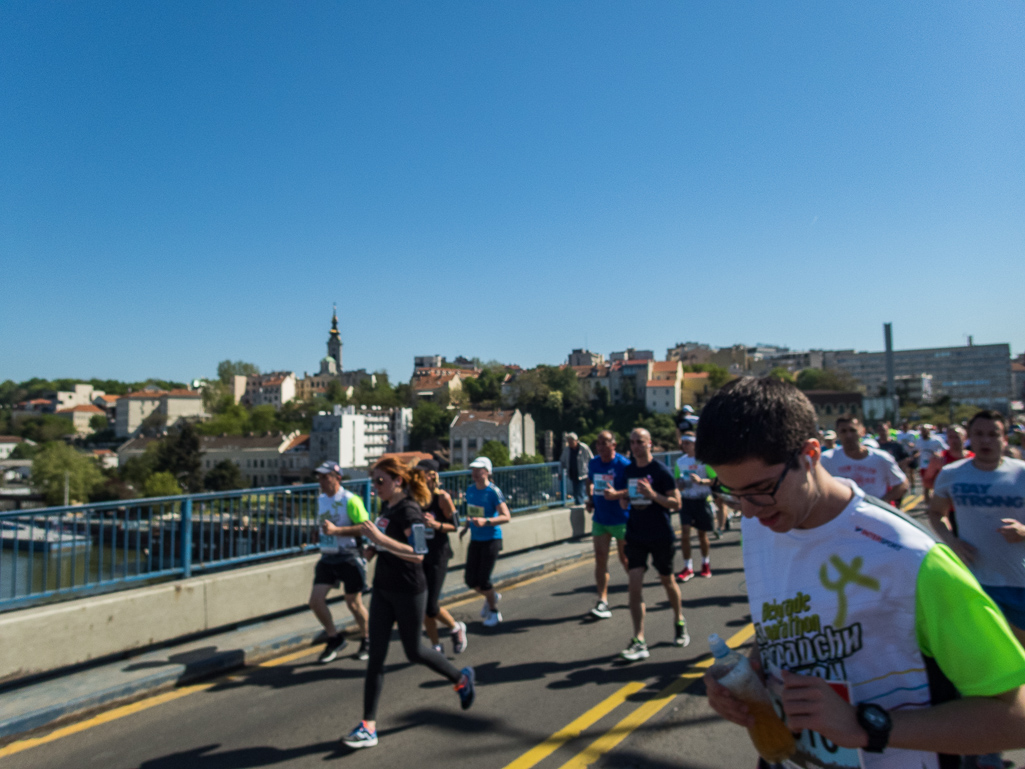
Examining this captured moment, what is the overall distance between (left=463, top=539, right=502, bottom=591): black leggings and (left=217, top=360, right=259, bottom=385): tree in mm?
180681

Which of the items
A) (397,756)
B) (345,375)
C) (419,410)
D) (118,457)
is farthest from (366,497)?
(345,375)

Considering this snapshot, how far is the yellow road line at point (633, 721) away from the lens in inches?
160

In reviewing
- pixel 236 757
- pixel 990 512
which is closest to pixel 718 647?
pixel 990 512

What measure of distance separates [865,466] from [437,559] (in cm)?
466

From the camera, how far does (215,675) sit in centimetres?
577

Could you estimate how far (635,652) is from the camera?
5730mm

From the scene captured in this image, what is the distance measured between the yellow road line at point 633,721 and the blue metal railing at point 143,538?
4.55m

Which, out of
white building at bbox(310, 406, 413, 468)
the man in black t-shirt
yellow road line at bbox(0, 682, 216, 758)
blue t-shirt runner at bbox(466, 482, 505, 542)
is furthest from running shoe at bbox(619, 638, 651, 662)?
white building at bbox(310, 406, 413, 468)

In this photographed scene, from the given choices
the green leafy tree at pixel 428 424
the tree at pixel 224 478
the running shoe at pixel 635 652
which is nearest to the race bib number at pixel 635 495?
the running shoe at pixel 635 652

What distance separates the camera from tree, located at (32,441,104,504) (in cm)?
7250

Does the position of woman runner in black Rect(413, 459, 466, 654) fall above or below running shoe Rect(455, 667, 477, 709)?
above

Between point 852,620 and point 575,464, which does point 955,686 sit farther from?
point 575,464

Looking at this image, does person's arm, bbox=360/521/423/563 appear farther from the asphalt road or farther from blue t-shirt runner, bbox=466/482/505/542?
blue t-shirt runner, bbox=466/482/505/542

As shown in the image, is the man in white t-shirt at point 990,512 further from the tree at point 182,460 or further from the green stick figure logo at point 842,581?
the tree at point 182,460
